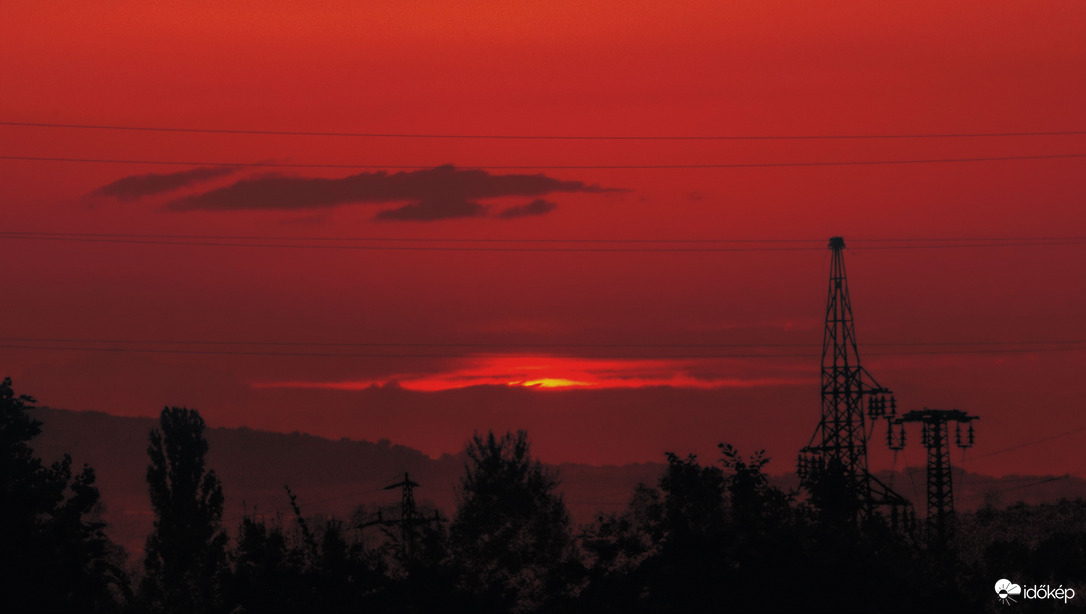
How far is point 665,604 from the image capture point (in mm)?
50250

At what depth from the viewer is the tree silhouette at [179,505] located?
12531 cm

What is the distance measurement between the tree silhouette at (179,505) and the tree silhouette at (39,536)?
29.3 meters

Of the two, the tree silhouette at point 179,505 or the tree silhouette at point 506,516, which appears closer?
the tree silhouette at point 506,516

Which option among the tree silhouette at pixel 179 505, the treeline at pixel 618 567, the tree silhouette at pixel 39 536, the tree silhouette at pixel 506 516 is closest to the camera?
the treeline at pixel 618 567

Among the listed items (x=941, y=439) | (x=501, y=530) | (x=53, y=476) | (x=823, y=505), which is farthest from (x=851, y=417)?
(x=53, y=476)

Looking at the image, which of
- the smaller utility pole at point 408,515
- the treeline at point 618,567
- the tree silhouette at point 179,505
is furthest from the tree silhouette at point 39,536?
the tree silhouette at point 179,505

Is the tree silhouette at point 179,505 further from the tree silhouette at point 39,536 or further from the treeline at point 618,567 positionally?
the treeline at point 618,567

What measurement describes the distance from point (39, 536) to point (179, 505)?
68784 mm

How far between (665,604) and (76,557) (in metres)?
34.9

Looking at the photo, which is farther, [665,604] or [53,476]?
[53,476]

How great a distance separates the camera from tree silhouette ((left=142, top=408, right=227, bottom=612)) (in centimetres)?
12531

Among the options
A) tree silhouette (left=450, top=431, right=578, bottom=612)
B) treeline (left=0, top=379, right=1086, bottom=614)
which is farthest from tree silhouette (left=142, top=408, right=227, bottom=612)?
treeline (left=0, top=379, right=1086, bottom=614)

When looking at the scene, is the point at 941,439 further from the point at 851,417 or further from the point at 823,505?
the point at 823,505

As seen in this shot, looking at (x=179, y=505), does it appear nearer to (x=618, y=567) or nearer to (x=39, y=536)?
(x=39, y=536)
